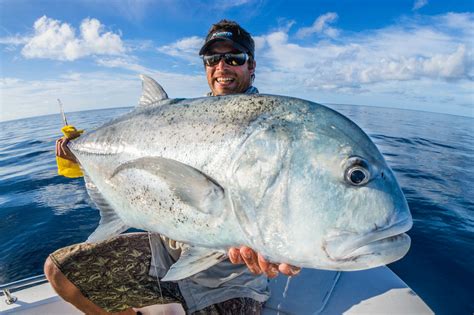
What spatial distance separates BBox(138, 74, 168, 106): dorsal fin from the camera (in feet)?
7.45

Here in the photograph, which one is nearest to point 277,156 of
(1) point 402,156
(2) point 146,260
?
(2) point 146,260

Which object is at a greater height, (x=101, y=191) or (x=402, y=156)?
(x=101, y=191)

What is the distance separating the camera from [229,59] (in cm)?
341

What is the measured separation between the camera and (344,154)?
59.4 inches

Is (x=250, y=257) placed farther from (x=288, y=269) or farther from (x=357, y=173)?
(x=357, y=173)

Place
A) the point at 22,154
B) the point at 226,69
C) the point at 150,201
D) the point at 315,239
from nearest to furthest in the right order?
the point at 315,239 < the point at 150,201 < the point at 226,69 < the point at 22,154

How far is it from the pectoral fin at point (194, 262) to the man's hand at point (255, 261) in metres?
0.09

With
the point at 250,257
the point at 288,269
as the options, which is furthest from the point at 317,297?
the point at 250,257

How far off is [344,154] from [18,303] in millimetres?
3957

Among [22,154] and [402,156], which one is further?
[22,154]

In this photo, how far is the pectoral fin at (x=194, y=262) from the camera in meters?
1.76

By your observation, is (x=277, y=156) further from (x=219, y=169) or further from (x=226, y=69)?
(x=226, y=69)

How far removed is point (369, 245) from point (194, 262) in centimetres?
98

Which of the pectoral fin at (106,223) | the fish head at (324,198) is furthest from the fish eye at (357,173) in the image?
the pectoral fin at (106,223)
